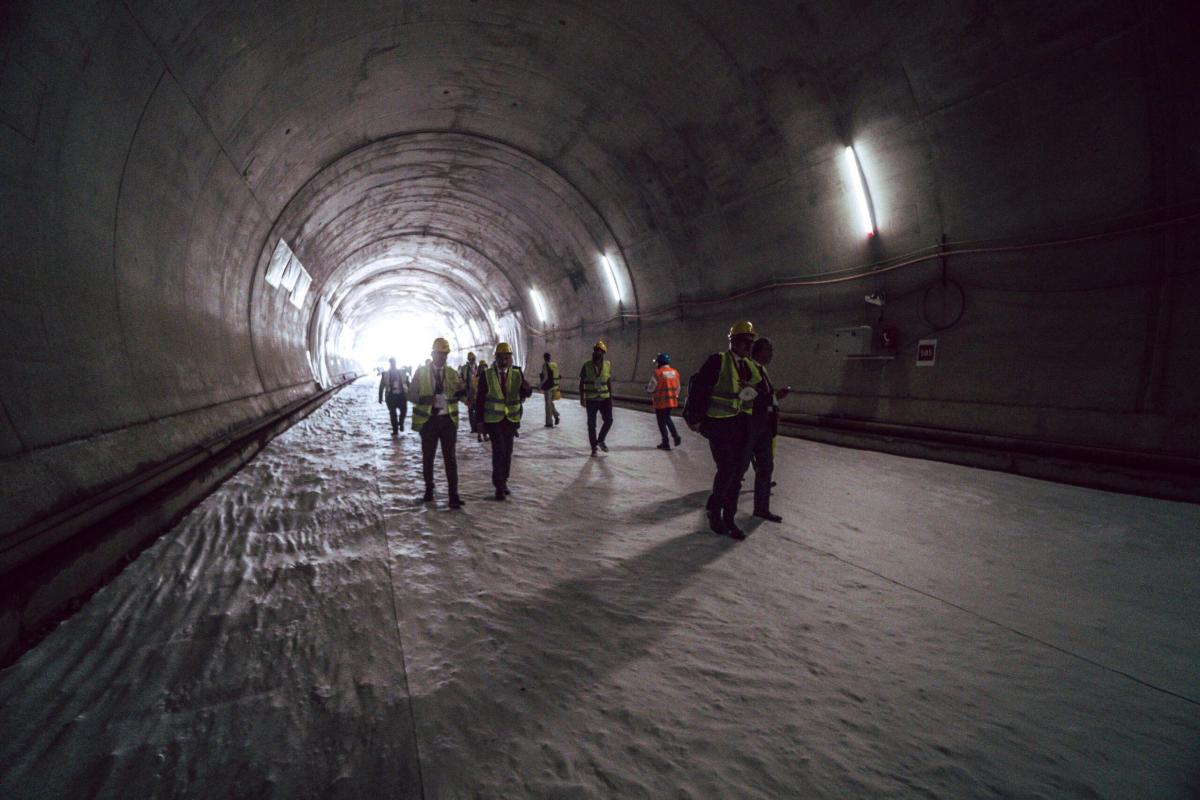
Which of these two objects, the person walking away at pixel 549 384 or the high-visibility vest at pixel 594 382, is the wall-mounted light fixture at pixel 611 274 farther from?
the high-visibility vest at pixel 594 382

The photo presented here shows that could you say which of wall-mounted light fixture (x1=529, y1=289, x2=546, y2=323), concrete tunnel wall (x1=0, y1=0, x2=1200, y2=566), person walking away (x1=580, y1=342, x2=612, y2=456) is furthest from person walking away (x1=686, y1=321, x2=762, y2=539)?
wall-mounted light fixture (x1=529, y1=289, x2=546, y2=323)

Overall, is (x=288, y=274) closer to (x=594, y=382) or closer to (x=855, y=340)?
(x=594, y=382)

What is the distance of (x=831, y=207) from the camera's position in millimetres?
9141

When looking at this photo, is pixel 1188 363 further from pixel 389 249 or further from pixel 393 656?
pixel 389 249

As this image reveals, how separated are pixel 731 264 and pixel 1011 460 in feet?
22.0

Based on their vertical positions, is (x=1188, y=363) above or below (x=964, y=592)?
above

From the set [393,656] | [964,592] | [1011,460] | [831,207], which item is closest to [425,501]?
[393,656]

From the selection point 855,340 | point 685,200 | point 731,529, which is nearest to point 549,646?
point 731,529

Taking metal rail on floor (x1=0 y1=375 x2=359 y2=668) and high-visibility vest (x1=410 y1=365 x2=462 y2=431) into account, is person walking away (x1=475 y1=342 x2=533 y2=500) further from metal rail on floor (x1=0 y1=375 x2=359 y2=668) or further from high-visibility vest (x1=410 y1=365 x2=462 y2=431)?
metal rail on floor (x1=0 y1=375 x2=359 y2=668)

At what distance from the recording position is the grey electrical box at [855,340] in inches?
349

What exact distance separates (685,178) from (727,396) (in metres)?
8.08

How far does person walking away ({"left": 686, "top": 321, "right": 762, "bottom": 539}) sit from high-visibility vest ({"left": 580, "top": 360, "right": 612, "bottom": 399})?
162 inches

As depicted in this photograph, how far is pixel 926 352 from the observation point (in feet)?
26.8

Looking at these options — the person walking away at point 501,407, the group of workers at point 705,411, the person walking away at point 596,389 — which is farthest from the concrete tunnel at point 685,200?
the person walking away at point 596,389
